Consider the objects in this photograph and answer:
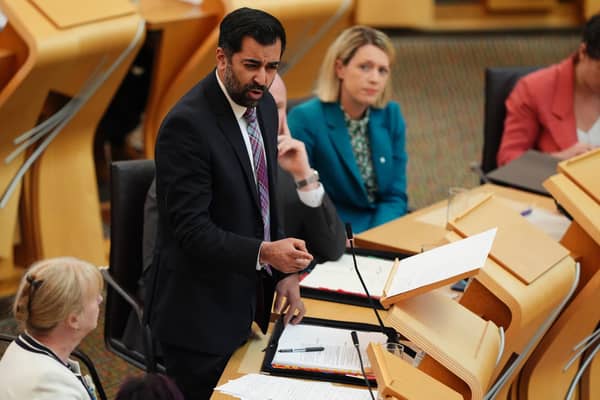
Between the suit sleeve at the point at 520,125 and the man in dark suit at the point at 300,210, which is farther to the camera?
the suit sleeve at the point at 520,125

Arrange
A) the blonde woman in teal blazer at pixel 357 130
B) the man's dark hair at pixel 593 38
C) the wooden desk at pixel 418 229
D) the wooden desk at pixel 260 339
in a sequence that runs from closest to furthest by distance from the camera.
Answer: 1. the wooden desk at pixel 260 339
2. the wooden desk at pixel 418 229
3. the blonde woman in teal blazer at pixel 357 130
4. the man's dark hair at pixel 593 38

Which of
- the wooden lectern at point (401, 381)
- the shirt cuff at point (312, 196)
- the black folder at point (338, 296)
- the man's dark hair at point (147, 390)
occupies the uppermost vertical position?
the man's dark hair at point (147, 390)

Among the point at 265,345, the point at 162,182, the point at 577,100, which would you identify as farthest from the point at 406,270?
the point at 577,100

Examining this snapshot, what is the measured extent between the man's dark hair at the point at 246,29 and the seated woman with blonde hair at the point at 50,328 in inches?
21.2

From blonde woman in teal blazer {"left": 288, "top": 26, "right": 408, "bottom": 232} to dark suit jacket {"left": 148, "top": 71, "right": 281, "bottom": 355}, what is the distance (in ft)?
3.44

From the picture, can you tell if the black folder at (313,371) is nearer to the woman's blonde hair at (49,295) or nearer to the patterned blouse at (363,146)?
the woman's blonde hair at (49,295)

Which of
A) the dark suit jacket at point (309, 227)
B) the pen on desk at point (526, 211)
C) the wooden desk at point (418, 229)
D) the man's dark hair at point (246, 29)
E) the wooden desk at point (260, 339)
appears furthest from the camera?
the pen on desk at point (526, 211)

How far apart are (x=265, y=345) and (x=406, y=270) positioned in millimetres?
409

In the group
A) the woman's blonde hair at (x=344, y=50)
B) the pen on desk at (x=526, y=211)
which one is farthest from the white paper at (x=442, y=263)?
the woman's blonde hair at (x=344, y=50)

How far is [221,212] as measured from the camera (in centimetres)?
194

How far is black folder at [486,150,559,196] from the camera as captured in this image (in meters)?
3.21

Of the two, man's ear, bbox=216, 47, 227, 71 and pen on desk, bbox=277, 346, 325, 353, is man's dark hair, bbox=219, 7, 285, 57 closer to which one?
man's ear, bbox=216, 47, 227, 71

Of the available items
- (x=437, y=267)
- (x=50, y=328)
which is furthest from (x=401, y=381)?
(x=50, y=328)

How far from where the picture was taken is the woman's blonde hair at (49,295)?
174 centimetres
